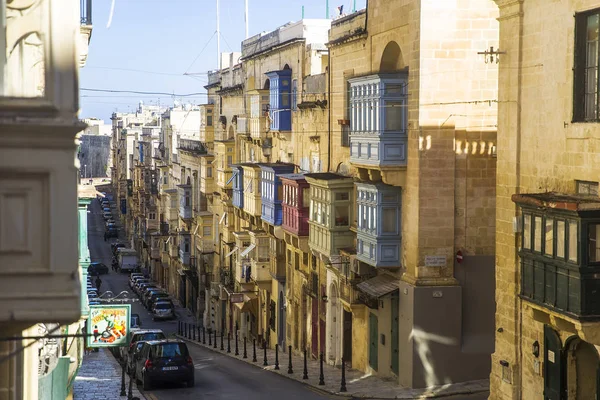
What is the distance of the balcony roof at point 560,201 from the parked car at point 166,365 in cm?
1392

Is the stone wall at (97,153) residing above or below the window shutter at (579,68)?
below

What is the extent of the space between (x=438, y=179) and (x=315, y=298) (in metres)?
11.4

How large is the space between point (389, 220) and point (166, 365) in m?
7.83

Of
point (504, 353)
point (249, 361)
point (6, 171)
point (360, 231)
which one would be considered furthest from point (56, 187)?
point (249, 361)

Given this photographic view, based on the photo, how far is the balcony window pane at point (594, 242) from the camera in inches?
675

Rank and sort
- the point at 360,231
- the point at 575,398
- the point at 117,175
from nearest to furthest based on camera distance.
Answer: the point at 575,398
the point at 360,231
the point at 117,175

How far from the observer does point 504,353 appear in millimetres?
21641

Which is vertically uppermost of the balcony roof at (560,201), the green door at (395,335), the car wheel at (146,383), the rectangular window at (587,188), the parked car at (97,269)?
the rectangular window at (587,188)

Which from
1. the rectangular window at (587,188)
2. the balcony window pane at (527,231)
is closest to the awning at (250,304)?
the balcony window pane at (527,231)

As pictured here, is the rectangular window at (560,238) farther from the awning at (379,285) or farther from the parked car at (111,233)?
the parked car at (111,233)

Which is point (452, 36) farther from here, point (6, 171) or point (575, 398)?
point (6, 171)

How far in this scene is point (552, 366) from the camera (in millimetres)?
19781

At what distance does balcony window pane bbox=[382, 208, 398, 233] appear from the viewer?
1166 inches

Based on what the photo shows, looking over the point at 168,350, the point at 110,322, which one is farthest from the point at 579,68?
the point at 168,350
